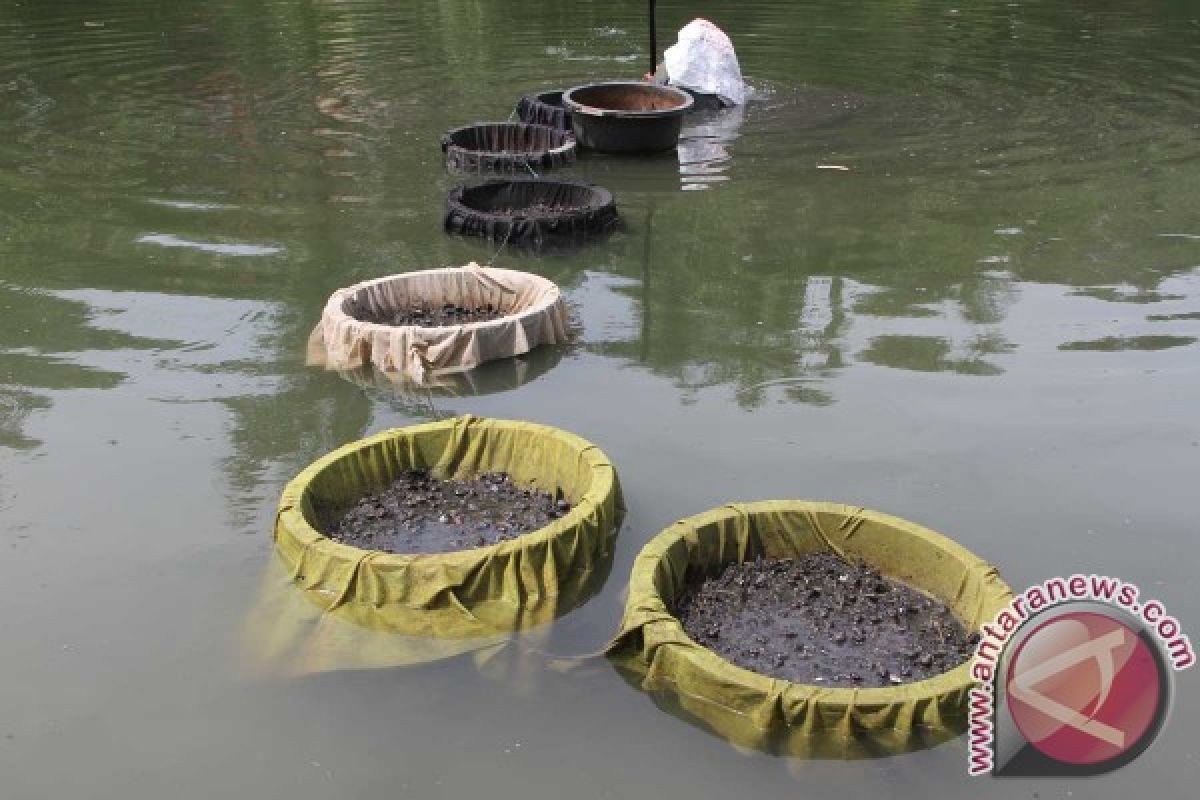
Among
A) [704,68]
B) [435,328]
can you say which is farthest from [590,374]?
[704,68]

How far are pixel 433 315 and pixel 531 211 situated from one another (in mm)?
2202

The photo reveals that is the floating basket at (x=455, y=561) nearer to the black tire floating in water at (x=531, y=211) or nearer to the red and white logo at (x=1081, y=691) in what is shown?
the red and white logo at (x=1081, y=691)

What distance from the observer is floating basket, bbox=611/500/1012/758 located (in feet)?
11.4

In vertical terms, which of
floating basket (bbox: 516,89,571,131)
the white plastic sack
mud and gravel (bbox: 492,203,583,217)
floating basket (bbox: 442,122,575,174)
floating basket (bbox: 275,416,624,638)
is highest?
the white plastic sack

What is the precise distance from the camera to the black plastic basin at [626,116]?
9.90 metres

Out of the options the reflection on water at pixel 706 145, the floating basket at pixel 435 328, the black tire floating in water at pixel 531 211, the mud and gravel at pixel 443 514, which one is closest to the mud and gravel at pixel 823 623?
the mud and gravel at pixel 443 514

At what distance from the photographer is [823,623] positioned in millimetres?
4070

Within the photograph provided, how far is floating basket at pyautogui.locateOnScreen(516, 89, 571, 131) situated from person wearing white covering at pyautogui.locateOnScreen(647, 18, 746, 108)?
3.91ft

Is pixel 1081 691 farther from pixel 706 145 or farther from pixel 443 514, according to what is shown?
pixel 706 145

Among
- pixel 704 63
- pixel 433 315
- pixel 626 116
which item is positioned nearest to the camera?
pixel 433 315

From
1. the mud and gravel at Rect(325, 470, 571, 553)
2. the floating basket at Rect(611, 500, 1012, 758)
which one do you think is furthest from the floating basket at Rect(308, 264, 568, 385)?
the floating basket at Rect(611, 500, 1012, 758)

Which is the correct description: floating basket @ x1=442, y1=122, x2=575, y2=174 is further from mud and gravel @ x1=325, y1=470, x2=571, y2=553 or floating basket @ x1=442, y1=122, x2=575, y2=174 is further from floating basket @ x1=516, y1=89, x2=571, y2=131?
mud and gravel @ x1=325, y1=470, x2=571, y2=553

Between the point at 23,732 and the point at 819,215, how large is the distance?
6613 mm

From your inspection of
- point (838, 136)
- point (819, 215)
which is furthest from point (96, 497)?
point (838, 136)
